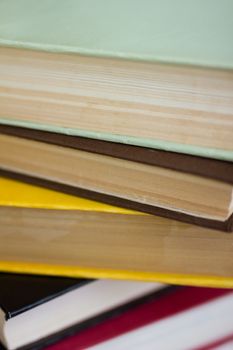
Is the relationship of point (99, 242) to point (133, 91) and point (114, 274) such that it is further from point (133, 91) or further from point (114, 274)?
point (133, 91)

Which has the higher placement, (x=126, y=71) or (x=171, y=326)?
(x=126, y=71)

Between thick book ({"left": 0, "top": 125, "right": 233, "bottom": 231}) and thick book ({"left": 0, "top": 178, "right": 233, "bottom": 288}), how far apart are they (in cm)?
1

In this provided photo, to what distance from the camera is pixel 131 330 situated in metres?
0.49

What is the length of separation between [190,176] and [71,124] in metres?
0.11

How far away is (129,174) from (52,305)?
15cm

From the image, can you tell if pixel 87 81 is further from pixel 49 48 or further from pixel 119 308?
pixel 119 308

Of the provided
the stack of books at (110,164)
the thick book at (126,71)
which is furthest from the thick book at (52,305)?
the thick book at (126,71)

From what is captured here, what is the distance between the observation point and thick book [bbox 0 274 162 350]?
440 mm

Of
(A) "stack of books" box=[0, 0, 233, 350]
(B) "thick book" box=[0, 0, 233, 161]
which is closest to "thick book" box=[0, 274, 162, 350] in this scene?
(A) "stack of books" box=[0, 0, 233, 350]

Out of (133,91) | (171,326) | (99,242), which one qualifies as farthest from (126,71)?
(171,326)

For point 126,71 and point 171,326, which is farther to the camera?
point 171,326

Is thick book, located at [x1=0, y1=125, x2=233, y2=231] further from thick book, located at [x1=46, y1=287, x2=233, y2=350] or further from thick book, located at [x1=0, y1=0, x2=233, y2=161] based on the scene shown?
thick book, located at [x1=46, y1=287, x2=233, y2=350]

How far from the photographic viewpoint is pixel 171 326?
0.51m

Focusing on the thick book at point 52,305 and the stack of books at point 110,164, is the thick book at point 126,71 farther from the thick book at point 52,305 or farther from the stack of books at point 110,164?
the thick book at point 52,305
